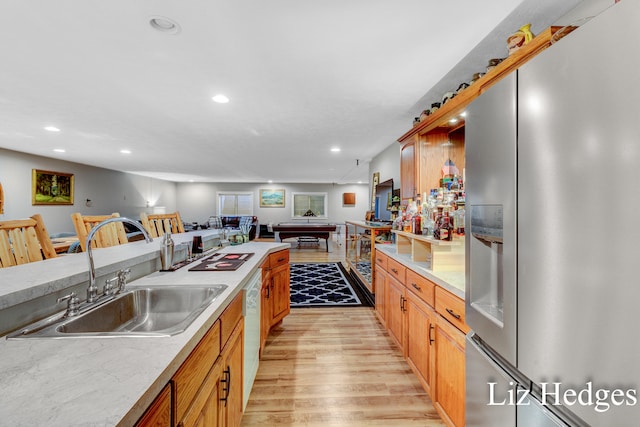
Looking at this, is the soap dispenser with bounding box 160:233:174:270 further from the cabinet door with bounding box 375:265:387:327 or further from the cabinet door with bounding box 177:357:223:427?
the cabinet door with bounding box 375:265:387:327

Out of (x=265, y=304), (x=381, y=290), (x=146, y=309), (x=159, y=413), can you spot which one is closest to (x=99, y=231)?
(x=146, y=309)

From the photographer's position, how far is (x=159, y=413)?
0.68m

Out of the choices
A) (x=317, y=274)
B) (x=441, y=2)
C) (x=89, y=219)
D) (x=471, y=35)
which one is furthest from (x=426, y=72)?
(x=317, y=274)

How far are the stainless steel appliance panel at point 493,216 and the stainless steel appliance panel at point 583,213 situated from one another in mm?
47

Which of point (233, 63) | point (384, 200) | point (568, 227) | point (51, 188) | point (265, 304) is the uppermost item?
point (233, 63)

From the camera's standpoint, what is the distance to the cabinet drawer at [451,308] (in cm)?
137

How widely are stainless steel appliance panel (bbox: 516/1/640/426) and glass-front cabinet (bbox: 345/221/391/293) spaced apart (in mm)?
2989

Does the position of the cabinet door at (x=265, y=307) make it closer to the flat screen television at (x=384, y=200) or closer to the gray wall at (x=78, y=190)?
the flat screen television at (x=384, y=200)

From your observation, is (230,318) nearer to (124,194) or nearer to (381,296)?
(381,296)

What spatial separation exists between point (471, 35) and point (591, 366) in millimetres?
1775

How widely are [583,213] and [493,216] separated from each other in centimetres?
33

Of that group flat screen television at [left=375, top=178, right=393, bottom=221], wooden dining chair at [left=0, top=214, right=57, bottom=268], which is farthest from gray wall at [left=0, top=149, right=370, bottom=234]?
flat screen television at [left=375, top=178, right=393, bottom=221]

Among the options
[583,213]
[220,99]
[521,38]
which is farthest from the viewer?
[220,99]

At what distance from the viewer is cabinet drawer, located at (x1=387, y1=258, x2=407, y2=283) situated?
2.25 m
